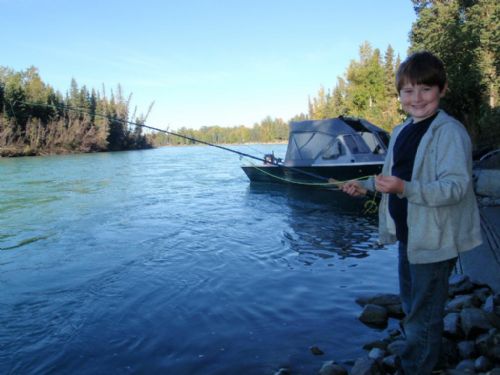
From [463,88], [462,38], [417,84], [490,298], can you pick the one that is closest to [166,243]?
[490,298]


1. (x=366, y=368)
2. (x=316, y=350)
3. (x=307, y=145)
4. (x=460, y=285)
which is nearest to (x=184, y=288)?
(x=316, y=350)

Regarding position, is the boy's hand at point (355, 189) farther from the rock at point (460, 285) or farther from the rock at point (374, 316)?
the rock at point (460, 285)

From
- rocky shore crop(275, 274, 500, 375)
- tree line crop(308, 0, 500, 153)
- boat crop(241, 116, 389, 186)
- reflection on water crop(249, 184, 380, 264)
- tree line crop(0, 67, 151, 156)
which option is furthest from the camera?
tree line crop(0, 67, 151, 156)

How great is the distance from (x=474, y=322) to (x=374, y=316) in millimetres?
1367

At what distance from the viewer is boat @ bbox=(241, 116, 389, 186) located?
1727 cm

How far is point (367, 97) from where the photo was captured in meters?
58.7

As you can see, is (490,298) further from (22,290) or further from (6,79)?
(6,79)

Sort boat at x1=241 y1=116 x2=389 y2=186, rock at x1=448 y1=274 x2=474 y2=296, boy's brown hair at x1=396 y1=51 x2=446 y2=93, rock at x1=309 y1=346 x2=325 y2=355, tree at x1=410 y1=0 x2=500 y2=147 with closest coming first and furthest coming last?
boy's brown hair at x1=396 y1=51 x2=446 y2=93 < rock at x1=309 y1=346 x2=325 y2=355 < rock at x1=448 y1=274 x2=474 y2=296 < boat at x1=241 y1=116 x2=389 y2=186 < tree at x1=410 y1=0 x2=500 y2=147

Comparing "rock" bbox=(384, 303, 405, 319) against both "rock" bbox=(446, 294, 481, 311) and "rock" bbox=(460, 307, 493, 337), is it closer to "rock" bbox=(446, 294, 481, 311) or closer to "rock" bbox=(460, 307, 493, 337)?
"rock" bbox=(446, 294, 481, 311)

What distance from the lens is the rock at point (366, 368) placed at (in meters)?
3.87

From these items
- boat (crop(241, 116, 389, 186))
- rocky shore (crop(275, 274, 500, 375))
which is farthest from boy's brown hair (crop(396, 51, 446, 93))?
boat (crop(241, 116, 389, 186))

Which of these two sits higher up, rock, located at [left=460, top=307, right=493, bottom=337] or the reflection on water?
rock, located at [left=460, top=307, right=493, bottom=337]

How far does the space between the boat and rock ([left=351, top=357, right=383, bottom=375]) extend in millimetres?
12921

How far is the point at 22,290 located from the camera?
7.16 meters
